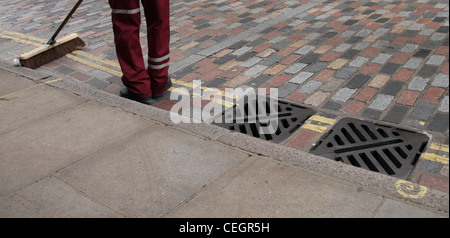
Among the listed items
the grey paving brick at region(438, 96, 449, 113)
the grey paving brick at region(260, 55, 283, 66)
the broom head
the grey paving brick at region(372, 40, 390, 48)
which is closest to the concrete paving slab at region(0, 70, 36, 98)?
the broom head

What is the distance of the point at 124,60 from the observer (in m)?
4.24

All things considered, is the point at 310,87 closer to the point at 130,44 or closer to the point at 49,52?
the point at 130,44

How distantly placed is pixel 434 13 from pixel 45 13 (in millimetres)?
6134

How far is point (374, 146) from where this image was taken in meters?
3.35

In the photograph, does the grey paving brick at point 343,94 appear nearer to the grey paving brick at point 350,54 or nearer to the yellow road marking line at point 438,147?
the grey paving brick at point 350,54

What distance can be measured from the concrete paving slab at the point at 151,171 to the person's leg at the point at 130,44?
2.57ft

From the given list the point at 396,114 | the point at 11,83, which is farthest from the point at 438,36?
the point at 11,83

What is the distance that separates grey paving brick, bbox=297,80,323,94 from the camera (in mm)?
4250

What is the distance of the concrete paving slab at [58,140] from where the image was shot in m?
3.29

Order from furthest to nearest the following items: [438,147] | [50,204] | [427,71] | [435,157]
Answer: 1. [427,71]
2. [438,147]
3. [435,157]
4. [50,204]

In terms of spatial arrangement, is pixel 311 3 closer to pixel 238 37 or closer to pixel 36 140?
pixel 238 37

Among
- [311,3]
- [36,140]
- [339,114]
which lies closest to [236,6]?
[311,3]

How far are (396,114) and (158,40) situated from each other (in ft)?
6.97

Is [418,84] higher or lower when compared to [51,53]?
lower
